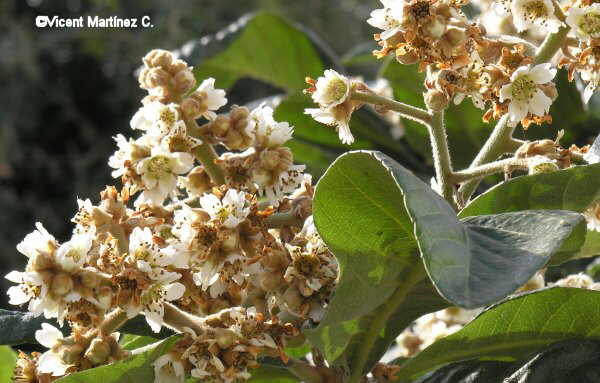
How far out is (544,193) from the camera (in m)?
0.84

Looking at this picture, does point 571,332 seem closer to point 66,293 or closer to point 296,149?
point 66,293

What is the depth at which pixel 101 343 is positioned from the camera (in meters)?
0.85

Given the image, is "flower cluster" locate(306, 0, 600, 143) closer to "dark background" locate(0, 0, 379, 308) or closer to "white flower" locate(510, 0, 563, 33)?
"white flower" locate(510, 0, 563, 33)

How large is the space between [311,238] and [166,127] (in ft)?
0.59

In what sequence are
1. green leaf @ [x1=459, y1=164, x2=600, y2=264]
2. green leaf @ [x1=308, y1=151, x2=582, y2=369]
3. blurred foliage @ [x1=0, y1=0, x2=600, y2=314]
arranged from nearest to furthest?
1. green leaf @ [x1=308, y1=151, x2=582, y2=369]
2. green leaf @ [x1=459, y1=164, x2=600, y2=264]
3. blurred foliage @ [x1=0, y1=0, x2=600, y2=314]

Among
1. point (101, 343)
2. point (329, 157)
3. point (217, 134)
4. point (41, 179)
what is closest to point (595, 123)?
point (329, 157)

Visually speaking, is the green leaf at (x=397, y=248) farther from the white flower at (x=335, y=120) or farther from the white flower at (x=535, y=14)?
the white flower at (x=535, y=14)

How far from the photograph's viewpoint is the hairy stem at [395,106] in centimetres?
97

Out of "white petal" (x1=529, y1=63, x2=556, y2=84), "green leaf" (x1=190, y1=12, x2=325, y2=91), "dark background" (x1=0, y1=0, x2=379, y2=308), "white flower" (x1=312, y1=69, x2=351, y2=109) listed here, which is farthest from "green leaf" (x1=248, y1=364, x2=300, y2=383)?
"dark background" (x1=0, y1=0, x2=379, y2=308)

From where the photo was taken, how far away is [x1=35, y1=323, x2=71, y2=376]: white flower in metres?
0.86

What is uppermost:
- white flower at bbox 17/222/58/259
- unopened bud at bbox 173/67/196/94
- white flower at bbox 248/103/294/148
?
unopened bud at bbox 173/67/196/94

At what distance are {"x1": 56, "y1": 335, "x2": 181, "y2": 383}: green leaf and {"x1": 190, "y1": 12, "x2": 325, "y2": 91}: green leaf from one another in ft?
3.96

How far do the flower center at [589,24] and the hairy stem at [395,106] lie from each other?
17 centimetres

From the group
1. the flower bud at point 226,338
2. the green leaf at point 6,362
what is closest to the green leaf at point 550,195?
the flower bud at point 226,338
